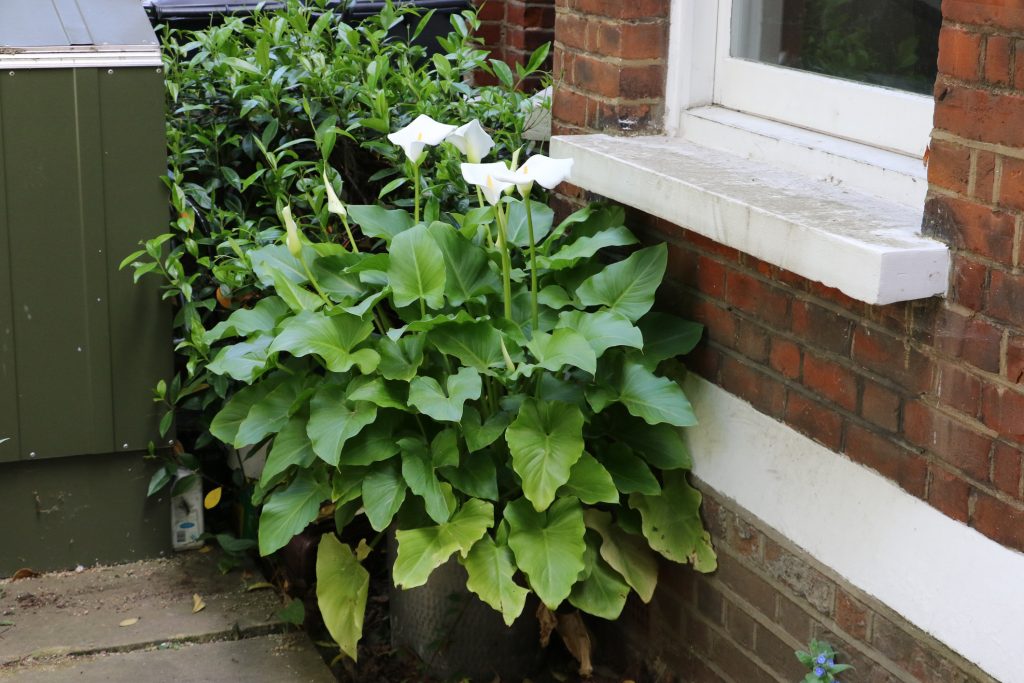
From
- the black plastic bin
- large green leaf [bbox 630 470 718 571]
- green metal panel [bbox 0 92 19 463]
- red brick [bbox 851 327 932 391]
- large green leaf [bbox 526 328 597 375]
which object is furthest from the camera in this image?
the black plastic bin

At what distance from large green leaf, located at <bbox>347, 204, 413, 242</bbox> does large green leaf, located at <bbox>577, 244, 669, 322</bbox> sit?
0.49 m

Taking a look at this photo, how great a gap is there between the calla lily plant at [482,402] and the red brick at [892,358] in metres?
0.44

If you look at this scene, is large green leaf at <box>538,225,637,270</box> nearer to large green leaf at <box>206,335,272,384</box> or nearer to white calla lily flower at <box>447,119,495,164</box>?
white calla lily flower at <box>447,119,495,164</box>

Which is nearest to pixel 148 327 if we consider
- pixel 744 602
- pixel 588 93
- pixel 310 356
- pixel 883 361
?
pixel 310 356

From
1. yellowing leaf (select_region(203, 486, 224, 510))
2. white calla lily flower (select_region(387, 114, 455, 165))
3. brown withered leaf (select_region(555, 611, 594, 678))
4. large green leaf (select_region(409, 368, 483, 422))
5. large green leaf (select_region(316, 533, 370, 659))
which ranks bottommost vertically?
brown withered leaf (select_region(555, 611, 594, 678))

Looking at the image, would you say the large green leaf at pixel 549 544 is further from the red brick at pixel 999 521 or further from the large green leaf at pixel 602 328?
the red brick at pixel 999 521

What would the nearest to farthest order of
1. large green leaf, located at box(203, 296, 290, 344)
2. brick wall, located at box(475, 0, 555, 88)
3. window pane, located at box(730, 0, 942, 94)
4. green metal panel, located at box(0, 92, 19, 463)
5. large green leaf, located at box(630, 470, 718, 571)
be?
1. window pane, located at box(730, 0, 942, 94)
2. large green leaf, located at box(630, 470, 718, 571)
3. large green leaf, located at box(203, 296, 290, 344)
4. green metal panel, located at box(0, 92, 19, 463)
5. brick wall, located at box(475, 0, 555, 88)

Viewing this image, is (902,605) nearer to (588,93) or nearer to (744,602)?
A: (744,602)

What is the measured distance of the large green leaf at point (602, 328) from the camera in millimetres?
2432

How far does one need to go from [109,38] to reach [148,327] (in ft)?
2.48

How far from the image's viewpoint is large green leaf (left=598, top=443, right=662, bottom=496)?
2.62 metres

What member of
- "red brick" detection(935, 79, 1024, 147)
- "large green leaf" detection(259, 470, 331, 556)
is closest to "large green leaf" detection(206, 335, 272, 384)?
"large green leaf" detection(259, 470, 331, 556)

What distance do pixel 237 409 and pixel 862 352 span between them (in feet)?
4.86

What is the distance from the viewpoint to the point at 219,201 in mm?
3473
